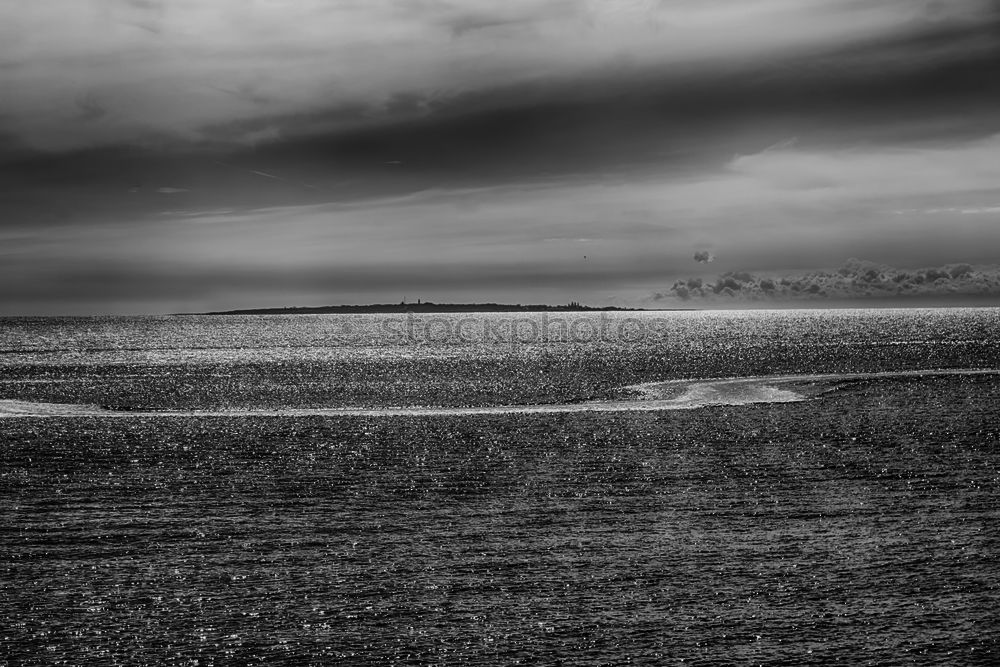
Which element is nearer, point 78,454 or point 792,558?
point 792,558

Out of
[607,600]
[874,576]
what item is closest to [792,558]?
[874,576]

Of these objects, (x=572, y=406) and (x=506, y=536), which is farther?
(x=572, y=406)

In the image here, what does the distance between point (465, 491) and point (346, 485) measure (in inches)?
195

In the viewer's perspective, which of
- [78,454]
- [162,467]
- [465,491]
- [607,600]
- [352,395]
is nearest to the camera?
[607,600]

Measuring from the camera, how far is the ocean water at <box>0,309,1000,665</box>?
19.0 meters

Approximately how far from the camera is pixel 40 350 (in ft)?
561

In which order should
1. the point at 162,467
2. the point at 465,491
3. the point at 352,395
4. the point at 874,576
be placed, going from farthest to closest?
the point at 352,395 < the point at 162,467 < the point at 465,491 < the point at 874,576

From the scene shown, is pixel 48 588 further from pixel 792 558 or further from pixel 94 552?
pixel 792 558

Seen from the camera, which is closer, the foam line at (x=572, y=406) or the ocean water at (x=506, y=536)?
the ocean water at (x=506, y=536)

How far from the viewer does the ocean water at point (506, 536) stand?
19.0 meters

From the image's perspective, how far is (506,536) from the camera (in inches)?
1078

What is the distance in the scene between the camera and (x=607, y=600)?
21.3 m

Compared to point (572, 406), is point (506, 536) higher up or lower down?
higher up

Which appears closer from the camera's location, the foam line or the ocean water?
the ocean water
